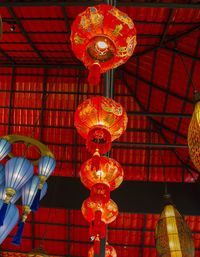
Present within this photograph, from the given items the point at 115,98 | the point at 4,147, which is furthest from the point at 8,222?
the point at 115,98

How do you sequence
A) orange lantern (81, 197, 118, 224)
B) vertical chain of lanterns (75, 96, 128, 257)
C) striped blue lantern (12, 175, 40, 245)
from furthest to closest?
striped blue lantern (12, 175, 40, 245) → orange lantern (81, 197, 118, 224) → vertical chain of lanterns (75, 96, 128, 257)

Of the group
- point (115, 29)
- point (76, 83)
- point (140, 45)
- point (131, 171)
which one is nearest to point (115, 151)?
point (131, 171)

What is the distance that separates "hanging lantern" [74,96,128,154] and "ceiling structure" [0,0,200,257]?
332cm

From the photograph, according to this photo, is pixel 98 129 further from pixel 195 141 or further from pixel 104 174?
pixel 195 141

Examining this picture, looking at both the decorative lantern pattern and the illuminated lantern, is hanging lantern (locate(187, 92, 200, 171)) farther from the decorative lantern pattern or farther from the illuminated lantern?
the illuminated lantern

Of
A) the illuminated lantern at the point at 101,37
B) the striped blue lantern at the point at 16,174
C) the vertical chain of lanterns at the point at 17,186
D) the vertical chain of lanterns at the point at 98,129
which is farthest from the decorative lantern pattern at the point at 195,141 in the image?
the striped blue lantern at the point at 16,174

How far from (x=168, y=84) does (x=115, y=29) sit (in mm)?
5173

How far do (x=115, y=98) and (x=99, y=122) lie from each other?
5.89 meters

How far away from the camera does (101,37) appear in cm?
226

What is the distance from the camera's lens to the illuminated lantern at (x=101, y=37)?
2.27m

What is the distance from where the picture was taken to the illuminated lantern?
89.4 inches

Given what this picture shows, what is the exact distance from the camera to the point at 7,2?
16.5 ft

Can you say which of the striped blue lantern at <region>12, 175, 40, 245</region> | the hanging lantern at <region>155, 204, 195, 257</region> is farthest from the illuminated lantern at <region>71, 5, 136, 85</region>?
the striped blue lantern at <region>12, 175, 40, 245</region>

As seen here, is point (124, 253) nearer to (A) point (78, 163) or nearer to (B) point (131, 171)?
(B) point (131, 171)
